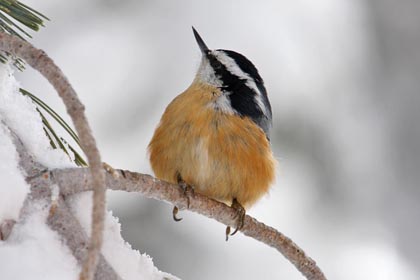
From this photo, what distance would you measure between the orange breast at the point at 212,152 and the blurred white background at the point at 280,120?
0.84m

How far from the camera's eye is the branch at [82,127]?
1.04 metres

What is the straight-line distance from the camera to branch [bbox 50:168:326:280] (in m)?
1.33

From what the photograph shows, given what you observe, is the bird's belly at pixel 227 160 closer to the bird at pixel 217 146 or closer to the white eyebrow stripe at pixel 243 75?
the bird at pixel 217 146

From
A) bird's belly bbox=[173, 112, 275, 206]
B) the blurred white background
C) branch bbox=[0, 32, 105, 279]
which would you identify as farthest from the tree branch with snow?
the blurred white background

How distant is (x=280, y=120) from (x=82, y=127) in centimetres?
270

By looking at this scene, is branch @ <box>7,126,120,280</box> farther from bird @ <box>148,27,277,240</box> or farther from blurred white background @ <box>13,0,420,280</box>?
blurred white background @ <box>13,0,420,280</box>

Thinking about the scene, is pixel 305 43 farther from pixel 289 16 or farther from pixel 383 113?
pixel 383 113

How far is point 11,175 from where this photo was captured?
1271mm

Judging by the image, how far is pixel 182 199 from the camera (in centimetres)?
184

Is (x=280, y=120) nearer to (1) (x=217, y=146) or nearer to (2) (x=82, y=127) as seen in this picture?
(1) (x=217, y=146)

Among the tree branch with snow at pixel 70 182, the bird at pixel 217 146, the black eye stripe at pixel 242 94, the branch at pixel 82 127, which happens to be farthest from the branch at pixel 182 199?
the black eye stripe at pixel 242 94

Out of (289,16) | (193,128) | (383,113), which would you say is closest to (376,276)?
(383,113)

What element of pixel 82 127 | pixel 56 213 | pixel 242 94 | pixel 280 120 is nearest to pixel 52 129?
pixel 56 213

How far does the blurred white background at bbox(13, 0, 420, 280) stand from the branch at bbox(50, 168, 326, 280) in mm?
1415
